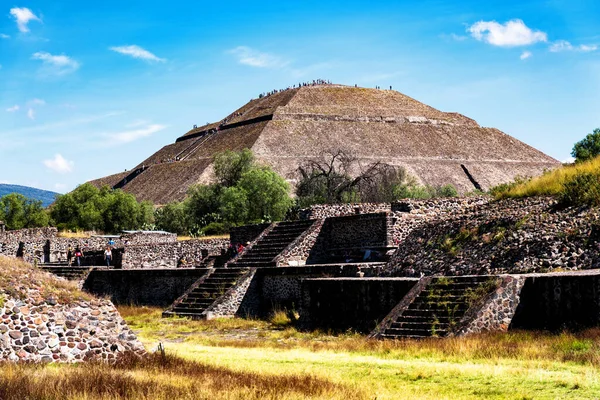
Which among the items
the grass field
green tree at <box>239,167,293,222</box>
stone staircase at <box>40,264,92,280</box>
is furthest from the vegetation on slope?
green tree at <box>239,167,293,222</box>

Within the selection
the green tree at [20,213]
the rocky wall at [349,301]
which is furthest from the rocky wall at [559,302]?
the green tree at [20,213]

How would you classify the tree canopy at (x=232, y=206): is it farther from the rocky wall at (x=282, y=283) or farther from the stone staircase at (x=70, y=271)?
the rocky wall at (x=282, y=283)

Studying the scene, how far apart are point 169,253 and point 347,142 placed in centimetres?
7551

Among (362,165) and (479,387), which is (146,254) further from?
(362,165)

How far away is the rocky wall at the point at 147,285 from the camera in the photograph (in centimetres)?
3109

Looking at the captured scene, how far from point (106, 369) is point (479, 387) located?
19.3 ft

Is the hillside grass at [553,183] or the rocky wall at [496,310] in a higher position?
the hillside grass at [553,183]

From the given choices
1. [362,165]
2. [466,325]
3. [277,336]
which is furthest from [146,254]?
[362,165]

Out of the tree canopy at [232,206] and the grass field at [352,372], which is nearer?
the grass field at [352,372]

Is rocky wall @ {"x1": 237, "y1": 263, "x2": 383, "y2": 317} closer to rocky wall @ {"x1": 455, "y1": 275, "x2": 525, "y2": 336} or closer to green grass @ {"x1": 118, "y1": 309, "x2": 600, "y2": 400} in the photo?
green grass @ {"x1": 118, "y1": 309, "x2": 600, "y2": 400}

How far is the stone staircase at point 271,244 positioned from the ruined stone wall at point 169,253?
654 centimetres

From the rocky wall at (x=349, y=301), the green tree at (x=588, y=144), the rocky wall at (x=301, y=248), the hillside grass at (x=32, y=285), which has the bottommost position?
the rocky wall at (x=349, y=301)

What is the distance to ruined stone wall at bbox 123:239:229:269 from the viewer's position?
39.8m

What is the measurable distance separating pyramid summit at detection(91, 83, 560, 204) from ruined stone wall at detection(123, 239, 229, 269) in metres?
54.0
